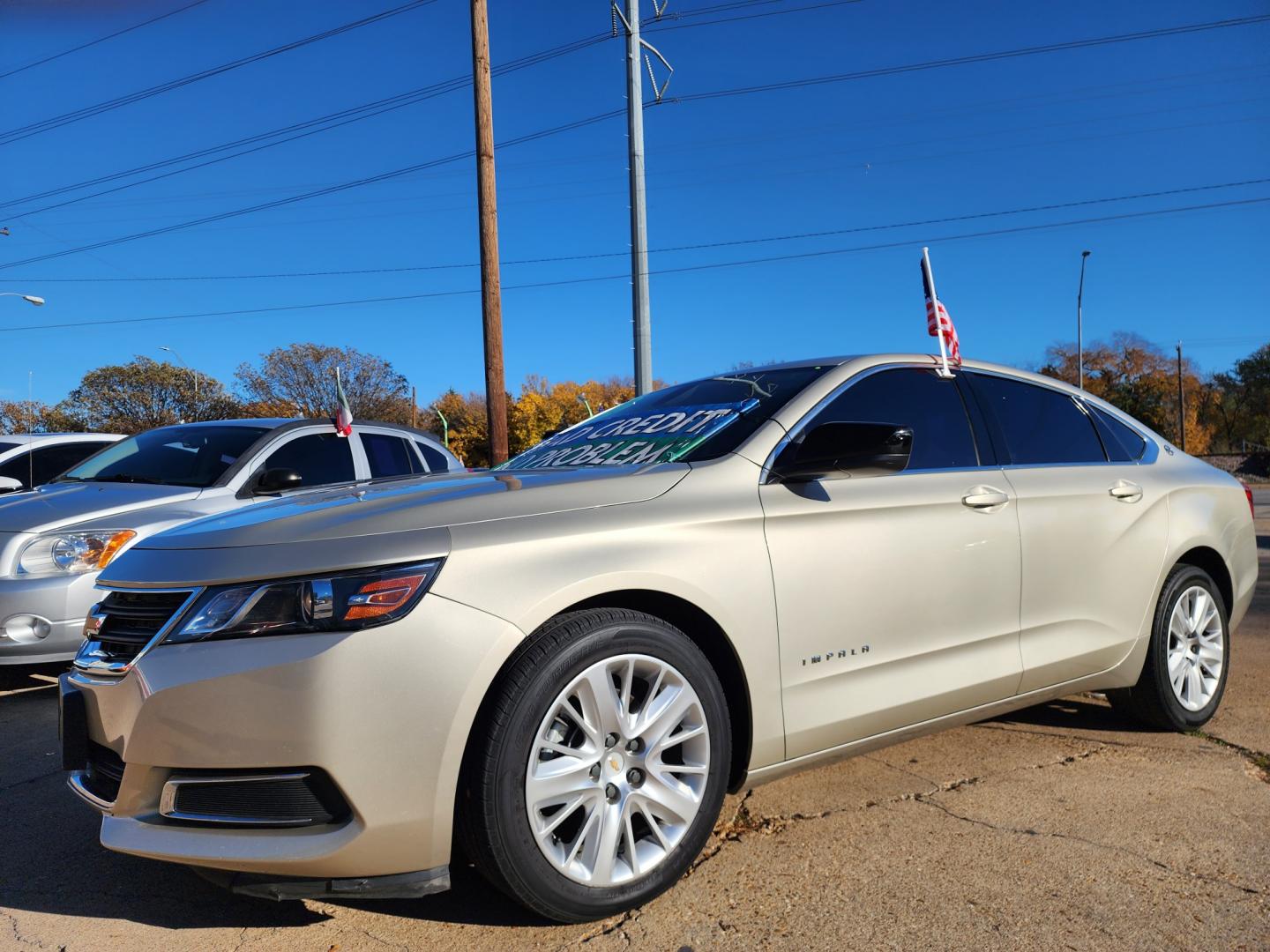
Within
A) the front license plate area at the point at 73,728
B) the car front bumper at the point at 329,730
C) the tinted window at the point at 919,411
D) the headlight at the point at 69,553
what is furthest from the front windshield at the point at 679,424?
the headlight at the point at 69,553

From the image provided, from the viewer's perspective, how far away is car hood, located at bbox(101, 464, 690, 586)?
7.63 feet

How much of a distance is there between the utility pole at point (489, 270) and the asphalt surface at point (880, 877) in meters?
9.49

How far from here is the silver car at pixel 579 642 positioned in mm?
2230

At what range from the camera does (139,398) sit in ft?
151

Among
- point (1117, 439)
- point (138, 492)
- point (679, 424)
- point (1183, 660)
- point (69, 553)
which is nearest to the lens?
point (679, 424)

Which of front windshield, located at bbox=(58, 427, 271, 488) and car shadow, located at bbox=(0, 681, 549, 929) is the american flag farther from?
front windshield, located at bbox=(58, 427, 271, 488)

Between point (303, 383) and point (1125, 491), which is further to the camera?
point (303, 383)

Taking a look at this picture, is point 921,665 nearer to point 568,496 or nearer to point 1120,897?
point 1120,897

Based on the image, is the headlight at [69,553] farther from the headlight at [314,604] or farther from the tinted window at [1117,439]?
the tinted window at [1117,439]

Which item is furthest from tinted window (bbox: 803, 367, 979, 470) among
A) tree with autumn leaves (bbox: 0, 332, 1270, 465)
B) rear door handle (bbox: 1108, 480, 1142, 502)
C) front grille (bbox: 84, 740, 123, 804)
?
tree with autumn leaves (bbox: 0, 332, 1270, 465)

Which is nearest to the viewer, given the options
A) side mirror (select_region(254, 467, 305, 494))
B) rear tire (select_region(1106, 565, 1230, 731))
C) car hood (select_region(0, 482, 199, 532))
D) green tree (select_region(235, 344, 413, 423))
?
rear tire (select_region(1106, 565, 1230, 731))

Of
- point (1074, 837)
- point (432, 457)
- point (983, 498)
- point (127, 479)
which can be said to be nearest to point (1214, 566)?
point (983, 498)

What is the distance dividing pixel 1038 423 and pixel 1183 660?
4.11 ft

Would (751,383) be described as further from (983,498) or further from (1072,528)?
(1072,528)
